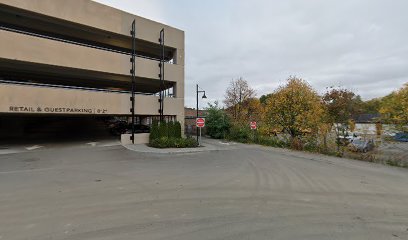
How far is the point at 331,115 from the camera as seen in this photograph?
17.4 m

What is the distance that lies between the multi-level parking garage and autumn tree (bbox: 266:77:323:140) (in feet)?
30.0

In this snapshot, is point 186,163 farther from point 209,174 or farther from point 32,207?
point 32,207

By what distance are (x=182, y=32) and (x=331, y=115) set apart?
16250 mm

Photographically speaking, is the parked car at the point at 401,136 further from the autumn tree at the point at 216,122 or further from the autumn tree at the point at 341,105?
the autumn tree at the point at 216,122

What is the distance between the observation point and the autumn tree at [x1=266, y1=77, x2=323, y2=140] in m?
19.4

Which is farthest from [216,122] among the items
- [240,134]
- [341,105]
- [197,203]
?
[197,203]

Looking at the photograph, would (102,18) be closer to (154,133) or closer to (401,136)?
(154,133)

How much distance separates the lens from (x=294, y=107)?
66.4 ft

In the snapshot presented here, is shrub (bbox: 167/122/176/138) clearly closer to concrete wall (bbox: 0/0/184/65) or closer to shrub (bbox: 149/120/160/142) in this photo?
shrub (bbox: 149/120/160/142)

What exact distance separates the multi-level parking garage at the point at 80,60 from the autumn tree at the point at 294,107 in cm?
915

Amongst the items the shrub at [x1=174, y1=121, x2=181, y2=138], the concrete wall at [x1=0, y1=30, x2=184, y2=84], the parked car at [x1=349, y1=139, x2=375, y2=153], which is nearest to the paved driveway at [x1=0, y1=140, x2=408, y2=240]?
the parked car at [x1=349, y1=139, x2=375, y2=153]

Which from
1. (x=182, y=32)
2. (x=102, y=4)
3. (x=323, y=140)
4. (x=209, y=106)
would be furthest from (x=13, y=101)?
(x=323, y=140)

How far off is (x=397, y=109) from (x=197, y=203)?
14463 mm

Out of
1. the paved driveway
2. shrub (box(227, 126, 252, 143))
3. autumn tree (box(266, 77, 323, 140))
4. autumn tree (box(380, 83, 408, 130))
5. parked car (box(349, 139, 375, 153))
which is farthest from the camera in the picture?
shrub (box(227, 126, 252, 143))
